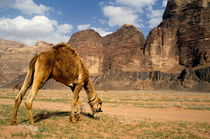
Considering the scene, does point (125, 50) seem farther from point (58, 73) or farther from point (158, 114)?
point (58, 73)

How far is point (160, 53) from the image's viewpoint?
435 ft

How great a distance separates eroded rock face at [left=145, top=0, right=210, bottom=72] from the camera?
117 metres

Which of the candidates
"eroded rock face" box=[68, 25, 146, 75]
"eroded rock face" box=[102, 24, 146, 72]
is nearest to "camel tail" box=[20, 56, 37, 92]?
"eroded rock face" box=[102, 24, 146, 72]

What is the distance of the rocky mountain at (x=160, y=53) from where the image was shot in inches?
4377

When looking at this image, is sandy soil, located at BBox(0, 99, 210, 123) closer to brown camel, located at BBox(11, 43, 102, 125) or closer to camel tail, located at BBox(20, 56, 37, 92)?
brown camel, located at BBox(11, 43, 102, 125)

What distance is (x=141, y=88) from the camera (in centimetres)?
11462

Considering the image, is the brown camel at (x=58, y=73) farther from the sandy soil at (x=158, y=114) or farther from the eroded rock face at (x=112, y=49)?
the eroded rock face at (x=112, y=49)

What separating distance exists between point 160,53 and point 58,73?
426ft

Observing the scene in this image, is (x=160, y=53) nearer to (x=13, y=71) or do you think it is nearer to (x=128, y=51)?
(x=128, y=51)

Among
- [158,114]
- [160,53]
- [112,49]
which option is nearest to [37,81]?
[158,114]

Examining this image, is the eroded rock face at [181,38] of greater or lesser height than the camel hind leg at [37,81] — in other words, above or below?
above

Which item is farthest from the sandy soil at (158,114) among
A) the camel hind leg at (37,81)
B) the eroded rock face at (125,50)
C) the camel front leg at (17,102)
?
the eroded rock face at (125,50)

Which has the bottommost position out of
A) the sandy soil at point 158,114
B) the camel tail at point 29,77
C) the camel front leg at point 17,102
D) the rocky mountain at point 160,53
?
the sandy soil at point 158,114

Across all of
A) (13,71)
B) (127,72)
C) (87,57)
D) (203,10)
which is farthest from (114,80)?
(13,71)
